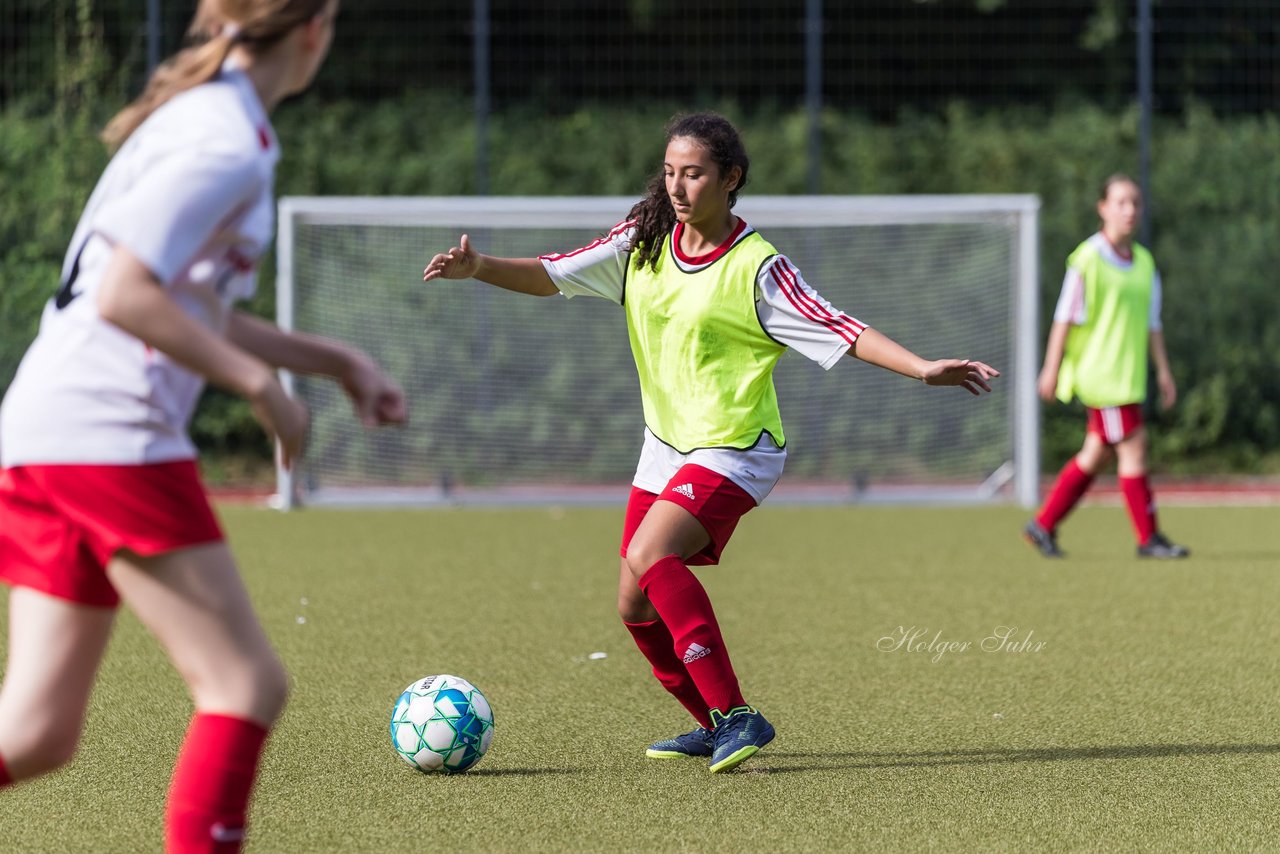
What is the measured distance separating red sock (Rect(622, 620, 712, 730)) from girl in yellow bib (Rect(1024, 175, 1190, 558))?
455 cm

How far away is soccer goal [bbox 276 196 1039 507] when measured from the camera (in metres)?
11.8

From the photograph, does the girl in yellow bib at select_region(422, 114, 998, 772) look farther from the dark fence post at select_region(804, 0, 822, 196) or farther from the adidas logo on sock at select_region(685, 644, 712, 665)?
the dark fence post at select_region(804, 0, 822, 196)

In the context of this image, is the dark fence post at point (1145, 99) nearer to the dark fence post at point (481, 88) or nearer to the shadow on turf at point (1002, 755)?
the dark fence post at point (481, 88)

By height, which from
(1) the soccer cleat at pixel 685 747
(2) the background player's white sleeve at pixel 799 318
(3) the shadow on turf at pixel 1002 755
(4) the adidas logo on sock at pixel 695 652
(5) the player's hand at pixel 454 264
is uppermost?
(5) the player's hand at pixel 454 264

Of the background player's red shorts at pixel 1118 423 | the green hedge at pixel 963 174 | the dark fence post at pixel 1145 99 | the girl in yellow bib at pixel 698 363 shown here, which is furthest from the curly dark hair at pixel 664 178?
the dark fence post at pixel 1145 99

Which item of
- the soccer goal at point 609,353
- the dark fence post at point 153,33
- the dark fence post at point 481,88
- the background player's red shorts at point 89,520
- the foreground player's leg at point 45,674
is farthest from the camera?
the dark fence post at point 481,88

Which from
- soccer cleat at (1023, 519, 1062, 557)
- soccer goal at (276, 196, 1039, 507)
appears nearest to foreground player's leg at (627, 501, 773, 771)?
soccer cleat at (1023, 519, 1062, 557)

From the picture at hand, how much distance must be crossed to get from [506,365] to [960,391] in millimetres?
3228

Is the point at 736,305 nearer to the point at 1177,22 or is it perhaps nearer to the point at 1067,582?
the point at 1067,582

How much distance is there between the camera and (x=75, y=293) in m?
2.55

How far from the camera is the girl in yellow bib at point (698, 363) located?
419 centimetres

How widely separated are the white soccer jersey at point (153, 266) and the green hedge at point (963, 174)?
1071 centimetres

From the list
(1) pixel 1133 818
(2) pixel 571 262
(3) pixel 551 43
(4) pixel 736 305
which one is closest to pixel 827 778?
(1) pixel 1133 818

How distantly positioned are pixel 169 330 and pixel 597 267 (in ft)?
7.17
